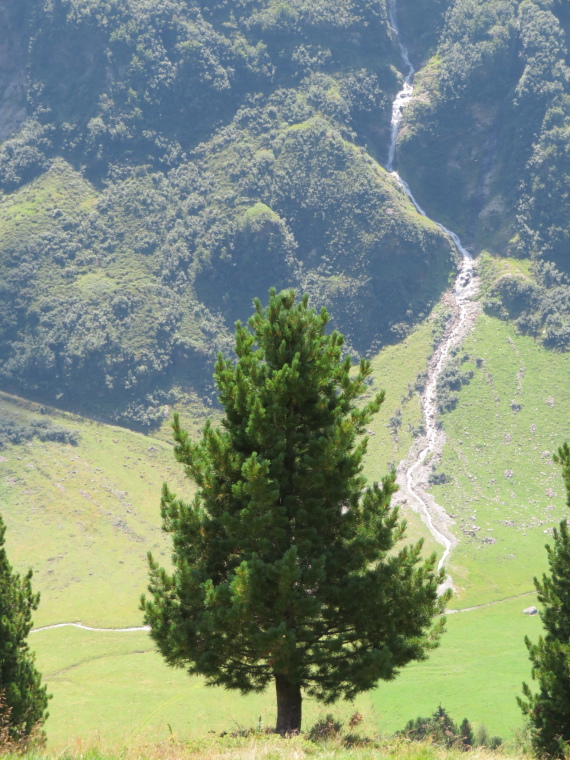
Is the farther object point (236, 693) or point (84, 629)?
point (84, 629)

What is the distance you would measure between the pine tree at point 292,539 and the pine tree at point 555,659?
13.4 ft

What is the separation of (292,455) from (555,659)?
1023 cm

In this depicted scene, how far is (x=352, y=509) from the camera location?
65.9 ft

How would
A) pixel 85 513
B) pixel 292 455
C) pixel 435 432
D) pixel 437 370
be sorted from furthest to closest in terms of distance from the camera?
pixel 437 370 → pixel 435 432 → pixel 85 513 → pixel 292 455

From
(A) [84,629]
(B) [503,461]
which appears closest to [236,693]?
(A) [84,629]

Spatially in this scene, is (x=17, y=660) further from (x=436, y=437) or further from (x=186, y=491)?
(x=436, y=437)

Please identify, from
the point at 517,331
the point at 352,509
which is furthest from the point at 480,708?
the point at 517,331

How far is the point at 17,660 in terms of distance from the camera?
2369 centimetres

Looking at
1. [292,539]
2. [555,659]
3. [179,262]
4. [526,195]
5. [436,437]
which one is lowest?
[555,659]

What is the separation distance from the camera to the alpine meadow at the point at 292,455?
61.8 feet

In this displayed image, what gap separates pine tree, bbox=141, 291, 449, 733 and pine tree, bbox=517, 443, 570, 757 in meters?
4.07

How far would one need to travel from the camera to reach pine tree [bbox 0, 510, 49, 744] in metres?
22.4

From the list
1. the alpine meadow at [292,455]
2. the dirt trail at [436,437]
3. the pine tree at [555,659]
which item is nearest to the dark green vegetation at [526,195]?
the alpine meadow at [292,455]

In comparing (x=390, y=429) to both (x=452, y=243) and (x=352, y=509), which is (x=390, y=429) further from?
(x=352, y=509)
